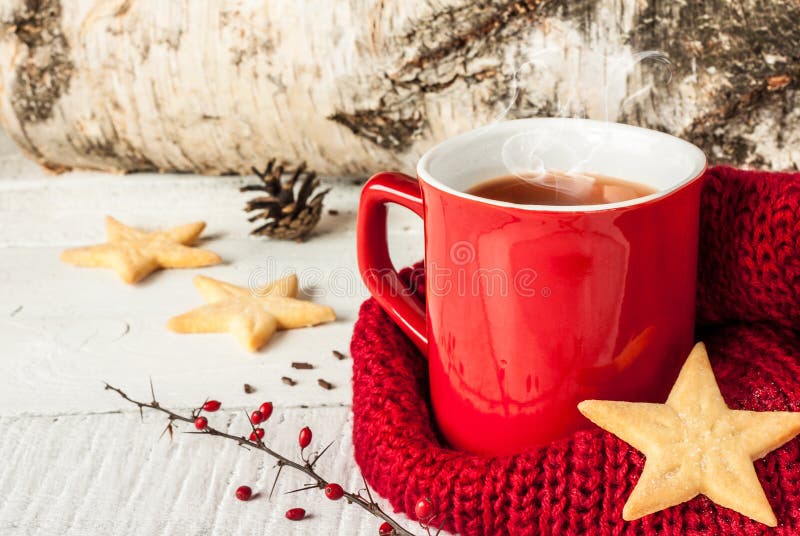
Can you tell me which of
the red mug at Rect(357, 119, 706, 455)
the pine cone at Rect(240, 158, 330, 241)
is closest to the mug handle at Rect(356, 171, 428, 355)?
the red mug at Rect(357, 119, 706, 455)

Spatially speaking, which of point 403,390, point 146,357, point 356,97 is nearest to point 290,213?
point 356,97

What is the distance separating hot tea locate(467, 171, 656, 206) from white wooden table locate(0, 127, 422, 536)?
241mm

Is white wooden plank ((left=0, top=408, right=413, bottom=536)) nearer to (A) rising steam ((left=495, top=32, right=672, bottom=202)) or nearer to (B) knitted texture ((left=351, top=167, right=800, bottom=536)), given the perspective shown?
(B) knitted texture ((left=351, top=167, right=800, bottom=536))

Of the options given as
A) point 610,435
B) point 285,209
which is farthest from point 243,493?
point 285,209

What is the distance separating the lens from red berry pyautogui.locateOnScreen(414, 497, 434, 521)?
23.3 inches

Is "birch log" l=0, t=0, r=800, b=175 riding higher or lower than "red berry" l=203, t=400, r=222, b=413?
higher

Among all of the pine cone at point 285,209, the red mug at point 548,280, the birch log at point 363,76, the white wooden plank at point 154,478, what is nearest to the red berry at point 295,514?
the white wooden plank at point 154,478

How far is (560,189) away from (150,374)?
0.44m

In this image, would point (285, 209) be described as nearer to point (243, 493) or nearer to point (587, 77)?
point (587, 77)

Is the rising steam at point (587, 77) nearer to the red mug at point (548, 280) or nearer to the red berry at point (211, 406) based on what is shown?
the red mug at point (548, 280)

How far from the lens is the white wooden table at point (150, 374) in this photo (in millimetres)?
669

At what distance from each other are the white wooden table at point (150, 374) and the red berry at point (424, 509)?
4cm

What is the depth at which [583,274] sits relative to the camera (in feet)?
1.82

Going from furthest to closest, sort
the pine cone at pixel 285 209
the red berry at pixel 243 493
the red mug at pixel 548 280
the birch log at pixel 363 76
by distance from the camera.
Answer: the pine cone at pixel 285 209, the birch log at pixel 363 76, the red berry at pixel 243 493, the red mug at pixel 548 280
